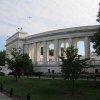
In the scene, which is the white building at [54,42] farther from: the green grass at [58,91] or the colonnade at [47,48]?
the green grass at [58,91]

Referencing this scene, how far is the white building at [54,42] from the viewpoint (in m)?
78.8

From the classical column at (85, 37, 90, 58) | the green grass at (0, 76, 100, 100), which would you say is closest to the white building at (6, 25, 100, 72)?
the classical column at (85, 37, 90, 58)

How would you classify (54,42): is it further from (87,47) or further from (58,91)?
(58,91)

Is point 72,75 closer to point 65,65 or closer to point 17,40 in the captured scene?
point 65,65

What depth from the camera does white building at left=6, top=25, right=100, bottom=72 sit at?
78.8 metres

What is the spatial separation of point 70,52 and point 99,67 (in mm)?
44868

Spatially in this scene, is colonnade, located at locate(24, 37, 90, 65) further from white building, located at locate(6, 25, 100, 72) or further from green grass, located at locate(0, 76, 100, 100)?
green grass, located at locate(0, 76, 100, 100)

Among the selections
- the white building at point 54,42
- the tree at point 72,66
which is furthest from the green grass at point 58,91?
the white building at point 54,42

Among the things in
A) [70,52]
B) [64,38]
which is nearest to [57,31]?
[64,38]

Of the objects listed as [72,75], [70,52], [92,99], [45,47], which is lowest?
[92,99]

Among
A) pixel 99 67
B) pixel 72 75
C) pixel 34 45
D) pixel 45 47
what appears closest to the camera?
pixel 72 75

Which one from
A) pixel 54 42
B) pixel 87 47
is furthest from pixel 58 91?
pixel 54 42

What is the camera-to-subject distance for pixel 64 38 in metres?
84.9

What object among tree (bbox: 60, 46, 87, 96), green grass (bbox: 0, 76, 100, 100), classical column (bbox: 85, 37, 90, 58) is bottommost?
green grass (bbox: 0, 76, 100, 100)
